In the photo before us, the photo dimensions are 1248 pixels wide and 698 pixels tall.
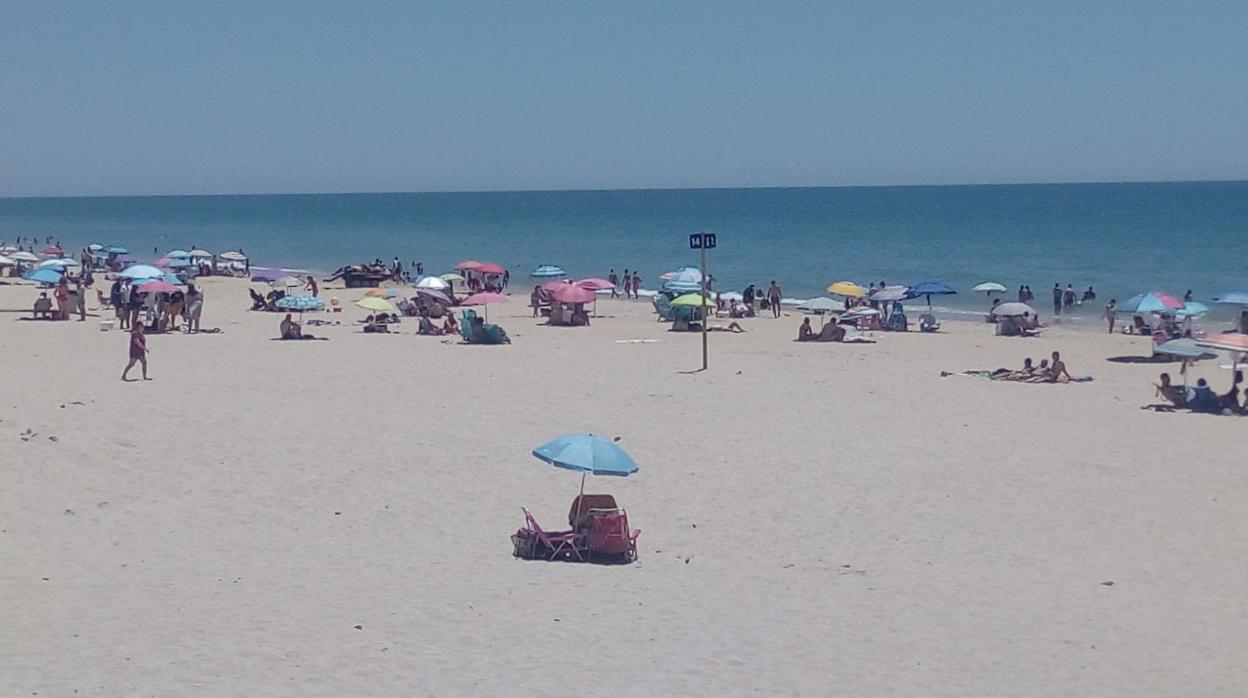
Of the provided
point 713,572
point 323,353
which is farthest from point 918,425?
point 323,353

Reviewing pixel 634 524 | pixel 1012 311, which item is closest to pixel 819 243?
pixel 1012 311

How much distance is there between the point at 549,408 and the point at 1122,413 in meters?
8.09

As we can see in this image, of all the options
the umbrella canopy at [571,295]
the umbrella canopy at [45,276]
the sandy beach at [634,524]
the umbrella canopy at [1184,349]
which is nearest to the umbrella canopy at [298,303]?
the sandy beach at [634,524]

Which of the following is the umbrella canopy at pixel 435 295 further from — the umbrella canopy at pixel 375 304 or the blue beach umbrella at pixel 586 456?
the blue beach umbrella at pixel 586 456

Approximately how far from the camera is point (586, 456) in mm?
11531

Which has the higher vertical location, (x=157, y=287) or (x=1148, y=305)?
(x=157, y=287)

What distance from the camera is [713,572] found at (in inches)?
441

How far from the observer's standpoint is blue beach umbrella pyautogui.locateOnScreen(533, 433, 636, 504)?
450 inches

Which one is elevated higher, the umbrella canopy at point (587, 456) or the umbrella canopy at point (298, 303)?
the umbrella canopy at point (298, 303)

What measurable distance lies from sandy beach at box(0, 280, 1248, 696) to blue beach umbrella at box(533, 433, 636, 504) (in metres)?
0.84

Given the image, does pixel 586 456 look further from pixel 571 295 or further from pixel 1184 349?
pixel 571 295

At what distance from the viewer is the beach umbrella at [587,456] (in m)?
11.4

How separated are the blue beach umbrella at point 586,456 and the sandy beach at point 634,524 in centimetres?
84

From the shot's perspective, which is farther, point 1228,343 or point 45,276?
point 45,276
